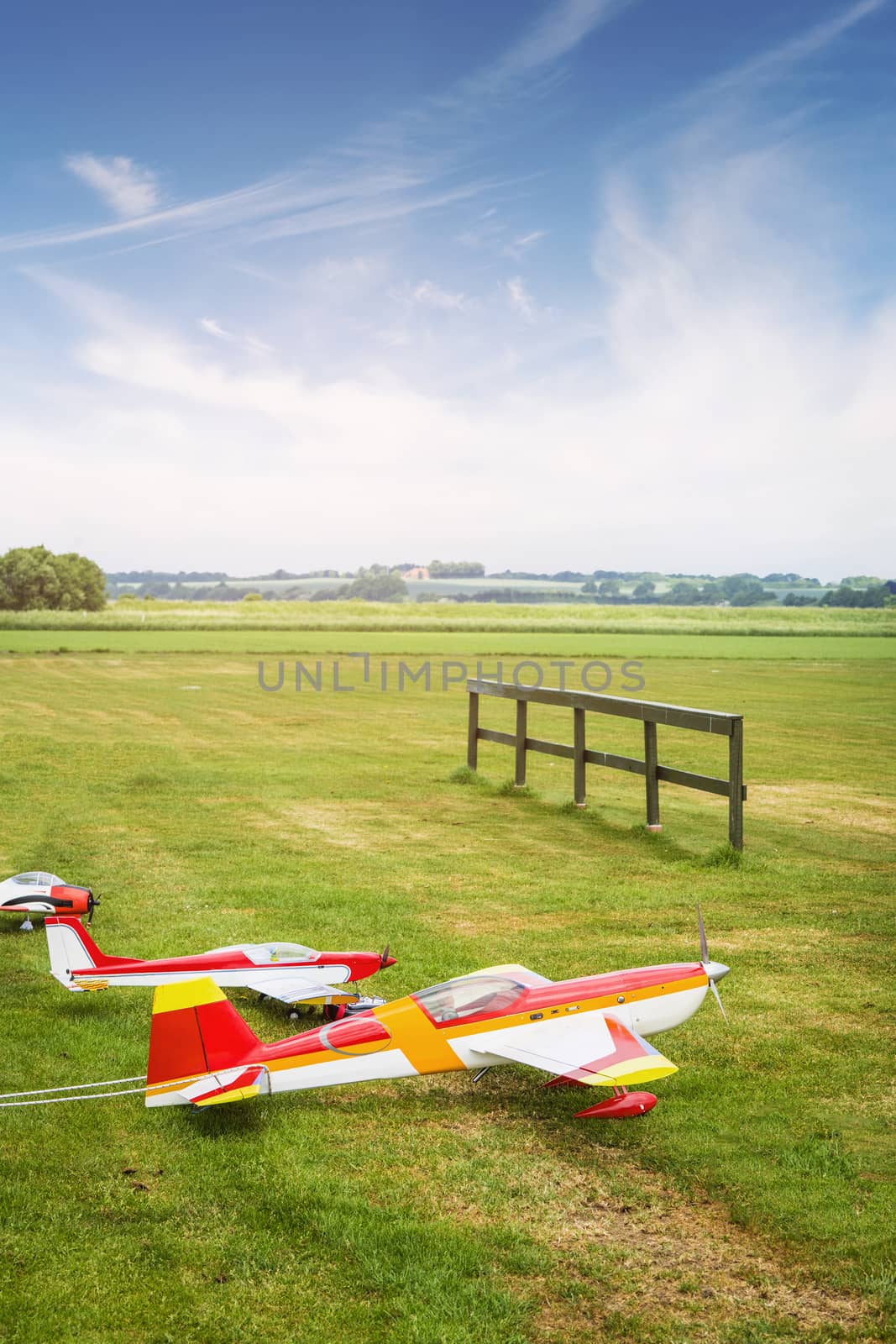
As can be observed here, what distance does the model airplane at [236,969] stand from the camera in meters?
7.09

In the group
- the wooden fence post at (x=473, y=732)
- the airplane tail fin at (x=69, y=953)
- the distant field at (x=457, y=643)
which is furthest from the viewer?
the distant field at (x=457, y=643)

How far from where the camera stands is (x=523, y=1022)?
598 centimetres

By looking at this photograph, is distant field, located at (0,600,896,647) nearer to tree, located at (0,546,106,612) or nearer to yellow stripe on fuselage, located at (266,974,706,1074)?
tree, located at (0,546,106,612)

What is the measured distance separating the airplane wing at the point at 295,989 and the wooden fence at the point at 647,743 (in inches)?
243

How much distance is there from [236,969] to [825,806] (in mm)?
10831

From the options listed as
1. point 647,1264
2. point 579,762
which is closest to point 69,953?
point 647,1264

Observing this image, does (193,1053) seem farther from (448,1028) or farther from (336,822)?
(336,822)

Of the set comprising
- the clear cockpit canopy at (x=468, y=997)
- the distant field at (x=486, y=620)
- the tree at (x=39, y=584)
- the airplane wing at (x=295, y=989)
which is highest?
the tree at (x=39, y=584)

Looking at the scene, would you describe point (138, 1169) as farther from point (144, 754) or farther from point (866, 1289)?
point (144, 754)

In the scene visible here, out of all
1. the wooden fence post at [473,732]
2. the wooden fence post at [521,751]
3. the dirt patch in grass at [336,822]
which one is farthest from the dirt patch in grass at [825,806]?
the dirt patch in grass at [336,822]

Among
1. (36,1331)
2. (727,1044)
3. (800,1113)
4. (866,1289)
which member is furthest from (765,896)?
(36,1331)

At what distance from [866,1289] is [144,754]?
1656 centimetres

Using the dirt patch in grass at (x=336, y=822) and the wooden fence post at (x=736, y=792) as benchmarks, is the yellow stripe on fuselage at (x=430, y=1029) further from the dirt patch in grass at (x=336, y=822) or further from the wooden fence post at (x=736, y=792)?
the dirt patch in grass at (x=336, y=822)

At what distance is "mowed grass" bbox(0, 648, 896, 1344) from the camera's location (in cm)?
437
